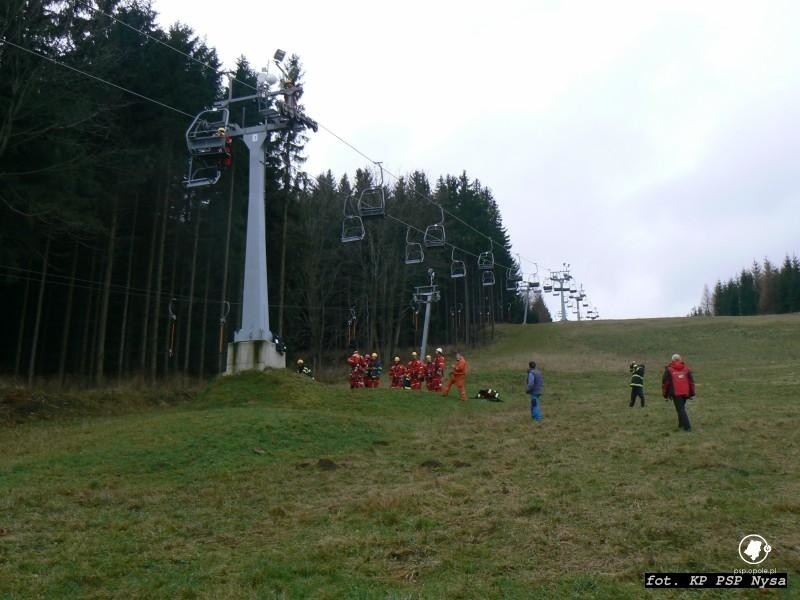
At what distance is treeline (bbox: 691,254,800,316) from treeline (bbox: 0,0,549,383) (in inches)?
3108

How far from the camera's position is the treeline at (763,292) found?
105938 millimetres

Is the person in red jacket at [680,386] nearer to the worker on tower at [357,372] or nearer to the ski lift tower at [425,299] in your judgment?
the worker on tower at [357,372]

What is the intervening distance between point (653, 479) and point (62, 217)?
840 inches

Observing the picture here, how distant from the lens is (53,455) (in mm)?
14445

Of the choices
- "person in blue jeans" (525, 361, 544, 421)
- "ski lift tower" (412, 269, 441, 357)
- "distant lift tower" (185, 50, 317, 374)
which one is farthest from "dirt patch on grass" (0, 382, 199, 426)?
"ski lift tower" (412, 269, 441, 357)

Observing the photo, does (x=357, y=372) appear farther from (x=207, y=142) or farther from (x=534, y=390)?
(x=207, y=142)

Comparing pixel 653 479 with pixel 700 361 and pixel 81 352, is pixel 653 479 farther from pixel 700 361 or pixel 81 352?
pixel 700 361

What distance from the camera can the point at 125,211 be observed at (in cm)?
3262

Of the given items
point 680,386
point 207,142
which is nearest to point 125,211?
point 207,142

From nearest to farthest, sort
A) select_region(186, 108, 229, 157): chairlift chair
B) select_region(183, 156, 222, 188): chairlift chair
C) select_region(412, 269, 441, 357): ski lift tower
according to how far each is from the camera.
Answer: select_region(186, 108, 229, 157): chairlift chair < select_region(183, 156, 222, 188): chairlift chair < select_region(412, 269, 441, 357): ski lift tower

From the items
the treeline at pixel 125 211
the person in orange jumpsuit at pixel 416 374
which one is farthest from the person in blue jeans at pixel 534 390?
the treeline at pixel 125 211

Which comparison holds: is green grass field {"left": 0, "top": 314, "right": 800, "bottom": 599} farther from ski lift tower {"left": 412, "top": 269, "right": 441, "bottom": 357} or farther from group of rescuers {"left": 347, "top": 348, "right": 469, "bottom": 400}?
ski lift tower {"left": 412, "top": 269, "right": 441, "bottom": 357}

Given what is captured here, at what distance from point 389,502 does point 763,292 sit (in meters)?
137

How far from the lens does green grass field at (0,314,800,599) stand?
6.88 m
